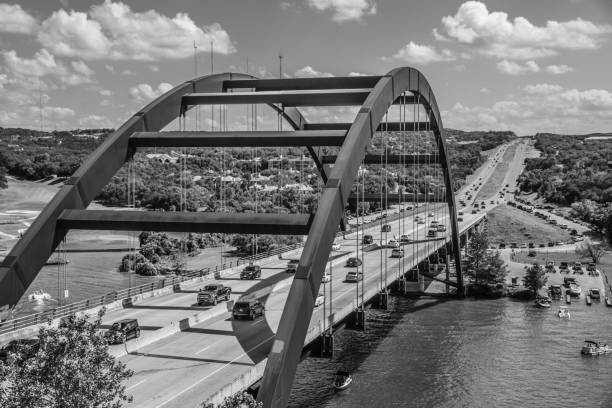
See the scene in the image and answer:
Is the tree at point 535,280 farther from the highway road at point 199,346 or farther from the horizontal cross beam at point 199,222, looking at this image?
the horizontal cross beam at point 199,222

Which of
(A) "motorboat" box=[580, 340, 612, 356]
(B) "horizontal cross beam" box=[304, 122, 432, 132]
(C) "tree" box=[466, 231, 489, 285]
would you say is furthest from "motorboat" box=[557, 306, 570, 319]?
(B) "horizontal cross beam" box=[304, 122, 432, 132]

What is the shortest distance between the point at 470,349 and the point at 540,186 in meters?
118

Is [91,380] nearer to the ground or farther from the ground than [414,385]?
farther from the ground

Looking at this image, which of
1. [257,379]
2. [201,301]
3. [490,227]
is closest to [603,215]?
[490,227]

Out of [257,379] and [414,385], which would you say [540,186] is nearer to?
[414,385]

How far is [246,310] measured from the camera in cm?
3180

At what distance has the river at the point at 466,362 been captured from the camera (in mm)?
34688

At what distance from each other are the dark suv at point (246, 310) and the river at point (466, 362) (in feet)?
16.9

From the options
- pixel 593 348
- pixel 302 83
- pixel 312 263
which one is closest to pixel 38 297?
pixel 302 83

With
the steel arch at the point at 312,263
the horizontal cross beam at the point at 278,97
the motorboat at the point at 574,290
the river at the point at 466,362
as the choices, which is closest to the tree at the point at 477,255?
the motorboat at the point at 574,290

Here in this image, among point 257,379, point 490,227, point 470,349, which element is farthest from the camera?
point 490,227

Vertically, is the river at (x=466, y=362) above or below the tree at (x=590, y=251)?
below

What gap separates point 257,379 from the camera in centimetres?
2177

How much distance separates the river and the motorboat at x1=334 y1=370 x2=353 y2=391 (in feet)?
1.45
